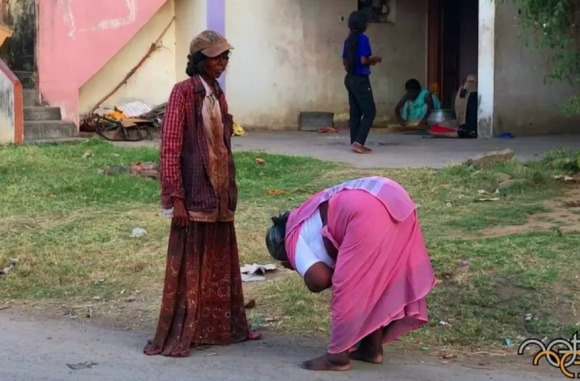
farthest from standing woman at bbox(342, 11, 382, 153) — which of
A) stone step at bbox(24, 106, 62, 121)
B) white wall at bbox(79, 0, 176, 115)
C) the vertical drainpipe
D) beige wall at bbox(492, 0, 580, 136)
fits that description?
white wall at bbox(79, 0, 176, 115)

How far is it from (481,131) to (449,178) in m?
5.22

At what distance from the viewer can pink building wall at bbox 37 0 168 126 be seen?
14.6 meters

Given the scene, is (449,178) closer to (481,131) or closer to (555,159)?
(555,159)

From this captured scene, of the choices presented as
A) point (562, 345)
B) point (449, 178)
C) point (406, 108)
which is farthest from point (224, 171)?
point (406, 108)

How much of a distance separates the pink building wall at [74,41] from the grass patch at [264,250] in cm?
270

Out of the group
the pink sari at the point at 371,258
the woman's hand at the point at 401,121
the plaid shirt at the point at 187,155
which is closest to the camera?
the pink sari at the point at 371,258

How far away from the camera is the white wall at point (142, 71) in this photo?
16188 millimetres

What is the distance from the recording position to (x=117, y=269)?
7469mm

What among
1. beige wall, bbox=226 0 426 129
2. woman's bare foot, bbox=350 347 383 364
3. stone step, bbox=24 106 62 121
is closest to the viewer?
woman's bare foot, bbox=350 347 383 364

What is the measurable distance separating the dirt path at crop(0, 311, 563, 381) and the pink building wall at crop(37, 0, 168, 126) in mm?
9238

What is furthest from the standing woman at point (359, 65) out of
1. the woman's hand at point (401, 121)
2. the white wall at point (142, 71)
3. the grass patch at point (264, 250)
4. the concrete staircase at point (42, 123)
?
the woman's hand at point (401, 121)

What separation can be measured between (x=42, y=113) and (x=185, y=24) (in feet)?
11.0

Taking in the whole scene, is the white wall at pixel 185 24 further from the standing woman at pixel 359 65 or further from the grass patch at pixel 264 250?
the grass patch at pixel 264 250

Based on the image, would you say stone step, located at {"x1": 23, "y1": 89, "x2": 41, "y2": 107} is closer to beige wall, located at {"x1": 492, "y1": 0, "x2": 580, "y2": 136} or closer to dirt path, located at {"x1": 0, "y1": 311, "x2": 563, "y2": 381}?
beige wall, located at {"x1": 492, "y1": 0, "x2": 580, "y2": 136}
